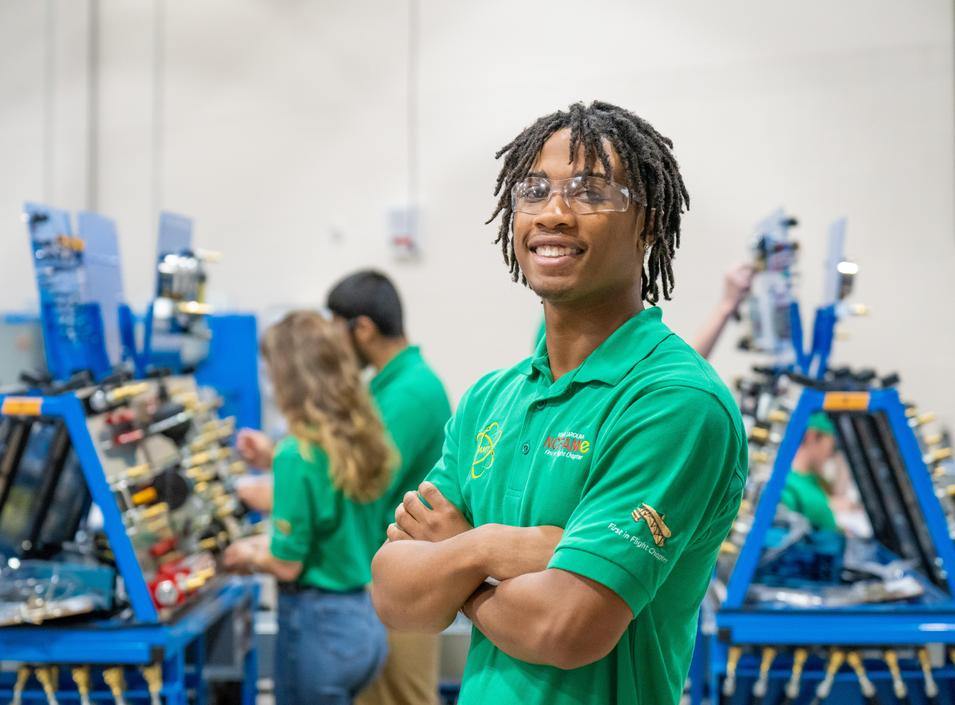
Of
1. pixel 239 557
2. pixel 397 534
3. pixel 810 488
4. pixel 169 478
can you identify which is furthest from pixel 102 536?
pixel 810 488

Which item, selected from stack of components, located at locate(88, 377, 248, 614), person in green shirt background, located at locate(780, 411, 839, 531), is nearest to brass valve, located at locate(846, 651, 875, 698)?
person in green shirt background, located at locate(780, 411, 839, 531)

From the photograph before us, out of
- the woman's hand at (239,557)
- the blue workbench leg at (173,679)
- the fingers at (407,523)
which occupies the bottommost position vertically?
the blue workbench leg at (173,679)

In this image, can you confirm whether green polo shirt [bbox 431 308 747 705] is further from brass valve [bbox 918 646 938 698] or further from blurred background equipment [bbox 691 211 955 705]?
brass valve [bbox 918 646 938 698]

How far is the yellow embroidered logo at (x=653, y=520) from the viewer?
1.30m

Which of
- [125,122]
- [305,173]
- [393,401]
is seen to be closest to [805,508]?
[393,401]

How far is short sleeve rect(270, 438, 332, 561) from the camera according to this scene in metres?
2.87

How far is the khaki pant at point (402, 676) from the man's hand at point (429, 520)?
5.30 feet

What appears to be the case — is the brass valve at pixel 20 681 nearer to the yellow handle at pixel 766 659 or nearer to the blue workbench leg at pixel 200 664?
the blue workbench leg at pixel 200 664

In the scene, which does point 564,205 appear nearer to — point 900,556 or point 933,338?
point 900,556

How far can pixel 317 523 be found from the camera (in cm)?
292

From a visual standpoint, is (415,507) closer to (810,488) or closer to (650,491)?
(650,491)

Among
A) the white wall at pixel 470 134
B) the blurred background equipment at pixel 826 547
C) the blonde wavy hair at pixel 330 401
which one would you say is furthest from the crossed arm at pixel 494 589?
the white wall at pixel 470 134

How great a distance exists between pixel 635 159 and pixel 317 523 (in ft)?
5.70

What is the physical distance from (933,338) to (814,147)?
46.4 inches
